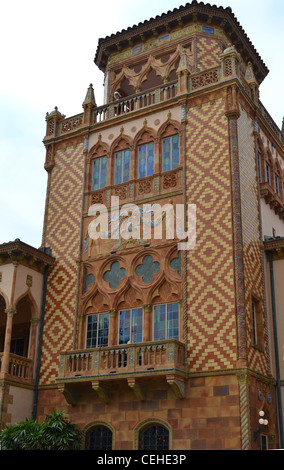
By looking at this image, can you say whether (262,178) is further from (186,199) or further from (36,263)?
(36,263)

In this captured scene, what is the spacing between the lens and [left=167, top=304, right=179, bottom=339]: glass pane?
21.0m

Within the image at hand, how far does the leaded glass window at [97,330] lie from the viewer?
73.3 feet

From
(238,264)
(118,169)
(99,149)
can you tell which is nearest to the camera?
(238,264)

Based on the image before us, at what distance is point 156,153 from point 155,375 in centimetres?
919

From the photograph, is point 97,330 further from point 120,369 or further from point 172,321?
point 172,321

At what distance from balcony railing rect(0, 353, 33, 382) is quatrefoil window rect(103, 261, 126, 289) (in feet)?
14.3

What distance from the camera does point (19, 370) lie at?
876 inches

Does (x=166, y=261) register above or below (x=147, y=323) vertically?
above

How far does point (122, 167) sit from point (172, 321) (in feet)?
23.8

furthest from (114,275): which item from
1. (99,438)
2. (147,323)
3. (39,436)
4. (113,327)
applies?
(39,436)

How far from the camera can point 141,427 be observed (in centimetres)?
1998

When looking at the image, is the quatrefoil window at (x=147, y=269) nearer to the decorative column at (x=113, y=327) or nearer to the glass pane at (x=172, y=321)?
the glass pane at (x=172, y=321)
